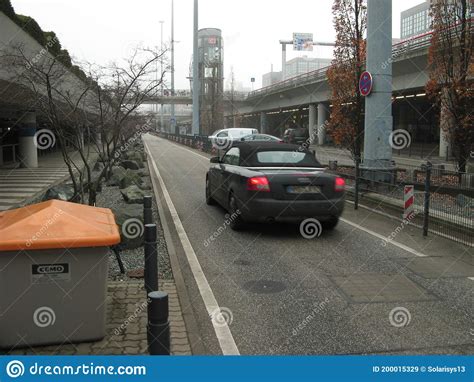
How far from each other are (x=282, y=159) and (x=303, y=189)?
113 cm

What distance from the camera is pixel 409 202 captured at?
31.2 ft

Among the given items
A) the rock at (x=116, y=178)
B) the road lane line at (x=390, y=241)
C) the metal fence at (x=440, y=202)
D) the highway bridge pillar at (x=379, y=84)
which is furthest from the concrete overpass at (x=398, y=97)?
the road lane line at (x=390, y=241)

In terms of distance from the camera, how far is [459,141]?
1398 centimetres

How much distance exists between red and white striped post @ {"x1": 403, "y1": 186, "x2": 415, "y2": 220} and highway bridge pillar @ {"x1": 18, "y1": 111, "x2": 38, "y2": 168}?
16.9 m

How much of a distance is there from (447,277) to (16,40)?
10403mm

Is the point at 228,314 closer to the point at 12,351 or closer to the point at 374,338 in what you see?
the point at 374,338

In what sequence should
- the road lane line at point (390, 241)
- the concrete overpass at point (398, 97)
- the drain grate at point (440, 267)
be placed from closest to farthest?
the drain grate at point (440, 267) → the road lane line at point (390, 241) → the concrete overpass at point (398, 97)

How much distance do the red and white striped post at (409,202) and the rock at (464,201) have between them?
1.03 metres

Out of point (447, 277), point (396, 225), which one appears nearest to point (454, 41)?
point (396, 225)

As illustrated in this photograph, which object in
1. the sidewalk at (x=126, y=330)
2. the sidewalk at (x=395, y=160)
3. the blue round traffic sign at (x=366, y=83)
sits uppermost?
the blue round traffic sign at (x=366, y=83)

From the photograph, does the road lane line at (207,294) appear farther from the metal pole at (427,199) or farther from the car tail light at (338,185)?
the metal pole at (427,199)

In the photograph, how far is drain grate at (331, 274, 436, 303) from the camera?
549 cm

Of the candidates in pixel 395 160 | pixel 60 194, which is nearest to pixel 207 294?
pixel 60 194

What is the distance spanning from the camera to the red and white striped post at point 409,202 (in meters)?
9.35
